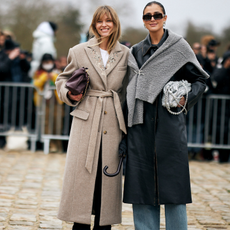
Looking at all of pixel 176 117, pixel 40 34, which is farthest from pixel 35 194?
pixel 40 34

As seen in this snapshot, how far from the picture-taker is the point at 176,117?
3213mm

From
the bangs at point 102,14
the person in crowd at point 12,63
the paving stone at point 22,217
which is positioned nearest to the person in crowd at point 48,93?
the person in crowd at point 12,63

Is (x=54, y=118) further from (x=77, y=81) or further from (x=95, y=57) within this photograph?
(x=77, y=81)

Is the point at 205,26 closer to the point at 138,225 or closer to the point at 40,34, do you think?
the point at 40,34

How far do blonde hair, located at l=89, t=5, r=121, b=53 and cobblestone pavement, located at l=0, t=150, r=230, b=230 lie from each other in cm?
189

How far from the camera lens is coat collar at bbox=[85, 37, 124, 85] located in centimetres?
346

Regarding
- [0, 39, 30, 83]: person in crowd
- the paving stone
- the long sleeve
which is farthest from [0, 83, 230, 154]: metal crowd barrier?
the long sleeve

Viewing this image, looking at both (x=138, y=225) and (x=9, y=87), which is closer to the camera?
(x=138, y=225)

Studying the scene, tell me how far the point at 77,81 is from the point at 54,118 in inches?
211

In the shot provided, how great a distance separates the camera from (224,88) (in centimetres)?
809

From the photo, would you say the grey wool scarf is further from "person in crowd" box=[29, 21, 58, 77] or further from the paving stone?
"person in crowd" box=[29, 21, 58, 77]

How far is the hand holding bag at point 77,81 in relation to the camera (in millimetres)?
3279

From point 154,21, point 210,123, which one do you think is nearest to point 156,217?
point 154,21

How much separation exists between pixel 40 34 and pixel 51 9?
11833 mm
